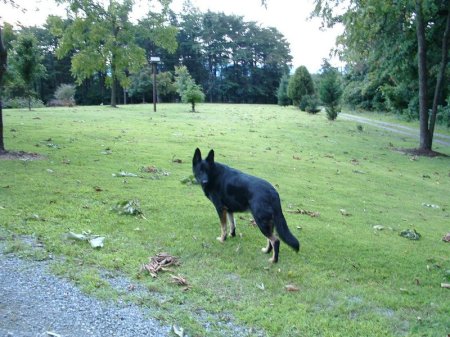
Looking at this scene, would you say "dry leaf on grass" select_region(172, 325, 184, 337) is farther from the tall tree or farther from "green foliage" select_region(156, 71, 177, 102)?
"green foliage" select_region(156, 71, 177, 102)

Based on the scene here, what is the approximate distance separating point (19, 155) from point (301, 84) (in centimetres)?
4765

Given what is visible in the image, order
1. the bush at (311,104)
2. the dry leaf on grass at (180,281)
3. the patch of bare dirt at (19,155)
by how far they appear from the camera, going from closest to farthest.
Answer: the dry leaf on grass at (180,281), the patch of bare dirt at (19,155), the bush at (311,104)

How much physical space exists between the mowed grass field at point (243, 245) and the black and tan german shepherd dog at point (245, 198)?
406 mm

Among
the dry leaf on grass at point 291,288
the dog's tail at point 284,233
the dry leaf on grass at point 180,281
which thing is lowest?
the dry leaf on grass at point 291,288

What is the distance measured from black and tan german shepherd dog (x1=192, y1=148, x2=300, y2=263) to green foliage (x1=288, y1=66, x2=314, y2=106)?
50233 mm

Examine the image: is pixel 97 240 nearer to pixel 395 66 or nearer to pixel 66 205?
pixel 66 205

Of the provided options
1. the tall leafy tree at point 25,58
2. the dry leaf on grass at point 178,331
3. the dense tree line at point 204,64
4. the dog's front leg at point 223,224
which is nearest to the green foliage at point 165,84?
the dense tree line at point 204,64

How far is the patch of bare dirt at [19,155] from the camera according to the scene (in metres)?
10.8

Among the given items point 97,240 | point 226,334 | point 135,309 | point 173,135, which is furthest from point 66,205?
point 173,135

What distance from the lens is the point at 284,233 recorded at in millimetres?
5355

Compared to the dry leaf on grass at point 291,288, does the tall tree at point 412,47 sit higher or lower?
higher

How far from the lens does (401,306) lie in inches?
184

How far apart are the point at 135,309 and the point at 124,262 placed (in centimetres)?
112

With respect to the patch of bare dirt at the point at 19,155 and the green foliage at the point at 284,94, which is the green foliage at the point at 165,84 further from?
the patch of bare dirt at the point at 19,155
